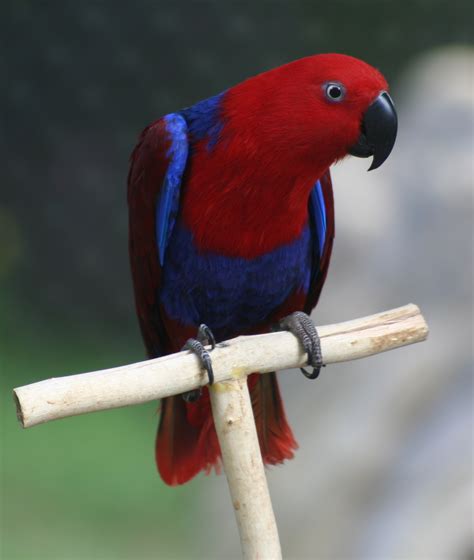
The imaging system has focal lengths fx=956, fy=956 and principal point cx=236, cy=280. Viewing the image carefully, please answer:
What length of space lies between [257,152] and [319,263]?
186mm

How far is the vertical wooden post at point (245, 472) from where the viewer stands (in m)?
0.82

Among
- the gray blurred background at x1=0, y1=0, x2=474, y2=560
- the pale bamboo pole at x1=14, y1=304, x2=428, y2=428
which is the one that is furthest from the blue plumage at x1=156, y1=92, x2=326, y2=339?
the gray blurred background at x1=0, y1=0, x2=474, y2=560

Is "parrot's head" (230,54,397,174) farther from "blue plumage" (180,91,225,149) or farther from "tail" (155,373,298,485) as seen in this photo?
"tail" (155,373,298,485)

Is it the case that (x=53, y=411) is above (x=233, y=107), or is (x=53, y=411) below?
below

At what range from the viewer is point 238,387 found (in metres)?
0.86

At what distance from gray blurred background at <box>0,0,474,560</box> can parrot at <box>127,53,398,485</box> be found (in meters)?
0.53

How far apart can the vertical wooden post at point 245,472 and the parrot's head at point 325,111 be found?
0.26 meters

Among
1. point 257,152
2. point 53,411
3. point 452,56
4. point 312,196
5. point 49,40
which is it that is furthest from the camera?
point 49,40

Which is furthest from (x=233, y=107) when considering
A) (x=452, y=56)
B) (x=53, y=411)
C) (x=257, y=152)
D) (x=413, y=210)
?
(x=452, y=56)

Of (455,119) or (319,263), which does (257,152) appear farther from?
(455,119)

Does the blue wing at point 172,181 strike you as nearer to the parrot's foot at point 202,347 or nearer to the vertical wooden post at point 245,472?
the parrot's foot at point 202,347

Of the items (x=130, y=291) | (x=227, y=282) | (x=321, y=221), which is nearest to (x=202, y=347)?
(x=227, y=282)

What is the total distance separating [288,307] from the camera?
1.08m

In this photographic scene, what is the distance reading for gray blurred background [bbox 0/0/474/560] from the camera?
1653mm
